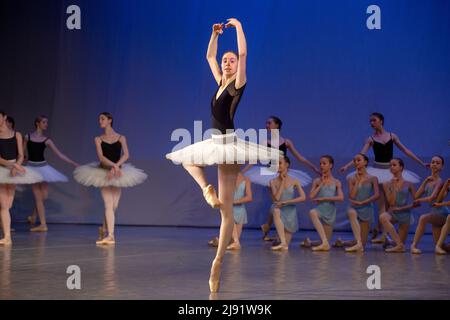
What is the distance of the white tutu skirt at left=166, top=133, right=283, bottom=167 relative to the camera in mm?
3973

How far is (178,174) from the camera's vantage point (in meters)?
9.51

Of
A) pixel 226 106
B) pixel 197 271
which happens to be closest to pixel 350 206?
pixel 197 271

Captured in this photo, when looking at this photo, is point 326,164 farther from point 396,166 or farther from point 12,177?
point 12,177

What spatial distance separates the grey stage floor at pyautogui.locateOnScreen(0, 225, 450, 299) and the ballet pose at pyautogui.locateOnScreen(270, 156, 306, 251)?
0.22 metres

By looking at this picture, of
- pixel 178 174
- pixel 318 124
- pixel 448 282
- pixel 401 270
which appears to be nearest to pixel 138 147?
pixel 178 174

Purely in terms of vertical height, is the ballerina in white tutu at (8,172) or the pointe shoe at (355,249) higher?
the ballerina in white tutu at (8,172)

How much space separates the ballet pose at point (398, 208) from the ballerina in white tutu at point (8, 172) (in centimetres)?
359

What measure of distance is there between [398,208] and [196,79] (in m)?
3.78

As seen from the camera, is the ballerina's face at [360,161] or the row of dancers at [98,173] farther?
the ballerina's face at [360,161]

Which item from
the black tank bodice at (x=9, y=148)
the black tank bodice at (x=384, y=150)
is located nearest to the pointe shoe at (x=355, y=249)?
the black tank bodice at (x=384, y=150)

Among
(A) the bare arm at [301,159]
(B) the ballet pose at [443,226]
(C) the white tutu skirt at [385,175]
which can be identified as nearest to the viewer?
(B) the ballet pose at [443,226]

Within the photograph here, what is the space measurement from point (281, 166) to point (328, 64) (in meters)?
2.48

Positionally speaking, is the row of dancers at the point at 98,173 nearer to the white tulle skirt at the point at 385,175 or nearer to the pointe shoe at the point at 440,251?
the white tulle skirt at the point at 385,175

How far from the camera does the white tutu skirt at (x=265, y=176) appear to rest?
24.6 ft
